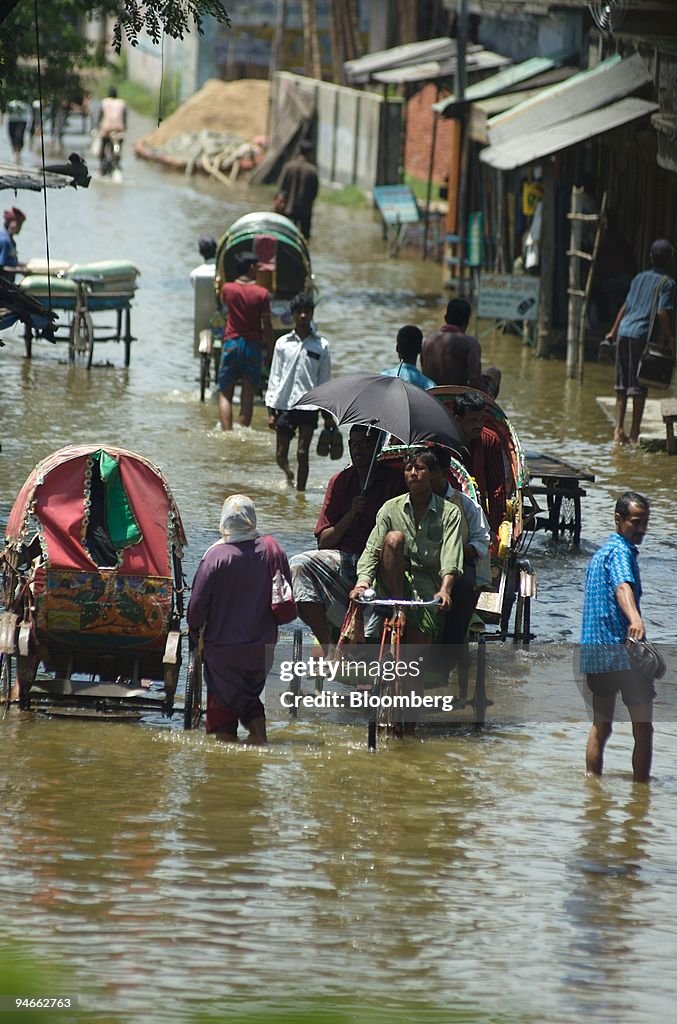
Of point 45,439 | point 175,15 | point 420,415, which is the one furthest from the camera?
point 45,439

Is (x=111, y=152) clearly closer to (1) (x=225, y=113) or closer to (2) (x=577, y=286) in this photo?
(1) (x=225, y=113)

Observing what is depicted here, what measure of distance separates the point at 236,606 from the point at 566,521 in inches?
206

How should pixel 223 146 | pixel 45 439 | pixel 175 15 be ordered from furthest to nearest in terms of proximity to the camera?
pixel 223 146 → pixel 45 439 → pixel 175 15

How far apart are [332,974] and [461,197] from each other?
20549 millimetres

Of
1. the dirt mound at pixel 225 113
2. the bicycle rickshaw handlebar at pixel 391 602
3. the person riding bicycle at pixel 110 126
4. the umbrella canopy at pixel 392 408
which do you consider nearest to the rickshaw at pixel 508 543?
the umbrella canopy at pixel 392 408

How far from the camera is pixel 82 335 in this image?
19.2m

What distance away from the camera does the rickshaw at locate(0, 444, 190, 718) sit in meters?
8.73

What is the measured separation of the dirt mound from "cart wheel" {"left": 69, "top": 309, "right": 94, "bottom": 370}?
87.8 feet

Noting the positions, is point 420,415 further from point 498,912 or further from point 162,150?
point 162,150

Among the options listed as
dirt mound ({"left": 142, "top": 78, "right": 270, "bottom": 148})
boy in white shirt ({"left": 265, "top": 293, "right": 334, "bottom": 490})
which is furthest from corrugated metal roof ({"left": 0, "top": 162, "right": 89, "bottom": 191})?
dirt mound ({"left": 142, "top": 78, "right": 270, "bottom": 148})

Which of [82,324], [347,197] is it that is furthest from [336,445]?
[347,197]

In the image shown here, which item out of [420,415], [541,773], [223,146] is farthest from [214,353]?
[223,146]

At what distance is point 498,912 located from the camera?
6.62 metres

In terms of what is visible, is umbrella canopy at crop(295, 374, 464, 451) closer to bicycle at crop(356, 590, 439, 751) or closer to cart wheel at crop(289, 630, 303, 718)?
bicycle at crop(356, 590, 439, 751)
